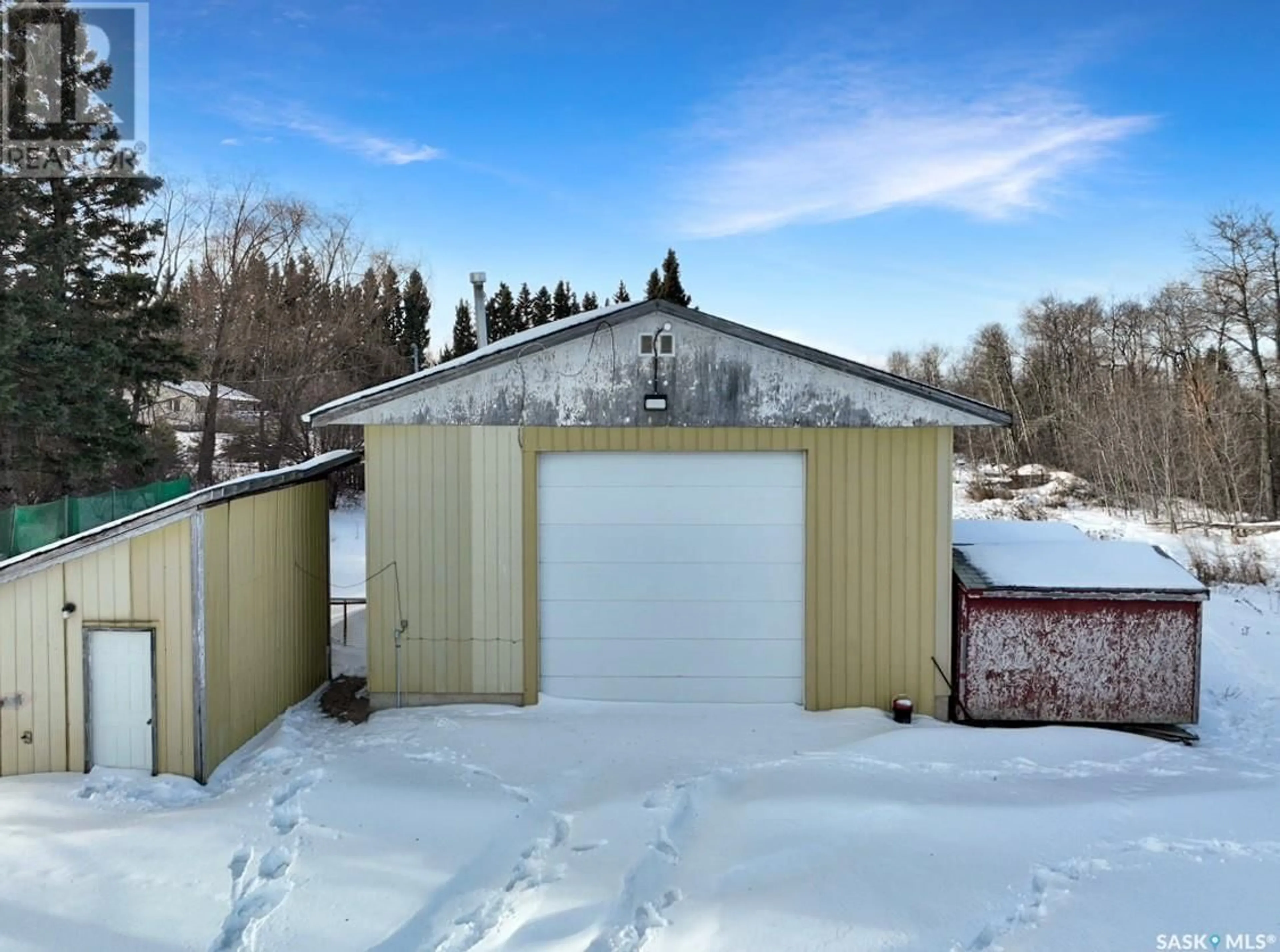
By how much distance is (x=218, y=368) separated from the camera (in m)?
24.3

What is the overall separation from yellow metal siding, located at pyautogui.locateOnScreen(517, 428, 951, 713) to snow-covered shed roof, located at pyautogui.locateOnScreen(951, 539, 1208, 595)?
0.60 metres

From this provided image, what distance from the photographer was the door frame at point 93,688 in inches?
223

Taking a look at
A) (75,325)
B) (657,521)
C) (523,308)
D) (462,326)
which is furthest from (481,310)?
(523,308)

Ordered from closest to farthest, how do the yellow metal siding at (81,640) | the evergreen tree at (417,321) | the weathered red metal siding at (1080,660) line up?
1. the yellow metal siding at (81,640)
2. the weathered red metal siding at (1080,660)
3. the evergreen tree at (417,321)

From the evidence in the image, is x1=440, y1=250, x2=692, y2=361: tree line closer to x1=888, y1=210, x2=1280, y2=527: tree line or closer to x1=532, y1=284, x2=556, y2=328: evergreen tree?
x1=532, y1=284, x2=556, y2=328: evergreen tree

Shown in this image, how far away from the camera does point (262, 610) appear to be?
680cm

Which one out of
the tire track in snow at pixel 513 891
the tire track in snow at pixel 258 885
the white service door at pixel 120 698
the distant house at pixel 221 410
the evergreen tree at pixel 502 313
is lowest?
the tire track in snow at pixel 513 891

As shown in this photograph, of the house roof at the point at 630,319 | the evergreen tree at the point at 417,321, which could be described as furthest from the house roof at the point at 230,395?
the house roof at the point at 630,319

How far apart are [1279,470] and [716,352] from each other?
2484 cm

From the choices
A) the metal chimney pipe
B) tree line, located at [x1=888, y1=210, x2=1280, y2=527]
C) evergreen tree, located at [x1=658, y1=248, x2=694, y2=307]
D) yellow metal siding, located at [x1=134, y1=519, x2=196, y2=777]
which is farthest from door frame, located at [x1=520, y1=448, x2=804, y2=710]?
evergreen tree, located at [x1=658, y1=248, x2=694, y2=307]

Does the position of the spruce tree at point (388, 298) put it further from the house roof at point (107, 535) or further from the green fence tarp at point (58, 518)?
the house roof at point (107, 535)

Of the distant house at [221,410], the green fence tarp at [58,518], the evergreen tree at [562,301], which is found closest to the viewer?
the green fence tarp at [58,518]

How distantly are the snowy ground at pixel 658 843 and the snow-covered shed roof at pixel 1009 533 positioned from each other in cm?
238

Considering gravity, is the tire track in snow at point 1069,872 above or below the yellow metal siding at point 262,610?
below
